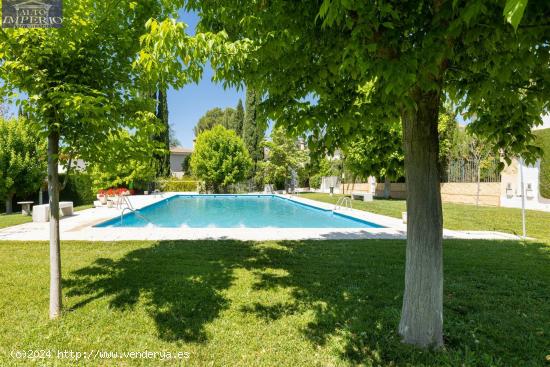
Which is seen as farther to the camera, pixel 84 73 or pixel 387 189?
pixel 387 189

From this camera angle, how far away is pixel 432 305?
3.06 m

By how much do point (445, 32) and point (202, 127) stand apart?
189 ft

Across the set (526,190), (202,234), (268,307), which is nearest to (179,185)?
(202,234)

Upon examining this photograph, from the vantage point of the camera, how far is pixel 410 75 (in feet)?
6.75

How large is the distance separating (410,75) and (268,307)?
3.31m

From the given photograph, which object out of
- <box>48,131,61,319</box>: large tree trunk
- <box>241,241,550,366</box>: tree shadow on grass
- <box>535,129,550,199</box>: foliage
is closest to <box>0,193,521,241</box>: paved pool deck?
<box>241,241,550,366</box>: tree shadow on grass

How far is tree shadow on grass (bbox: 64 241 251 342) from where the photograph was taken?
370 cm

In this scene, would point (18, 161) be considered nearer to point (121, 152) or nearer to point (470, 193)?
point (121, 152)

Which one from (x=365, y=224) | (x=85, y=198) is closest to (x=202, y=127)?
(x=85, y=198)

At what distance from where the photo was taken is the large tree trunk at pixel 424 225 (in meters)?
2.95

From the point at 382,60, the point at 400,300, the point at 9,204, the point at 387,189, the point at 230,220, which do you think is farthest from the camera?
the point at 387,189

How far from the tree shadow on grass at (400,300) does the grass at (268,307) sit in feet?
0.06

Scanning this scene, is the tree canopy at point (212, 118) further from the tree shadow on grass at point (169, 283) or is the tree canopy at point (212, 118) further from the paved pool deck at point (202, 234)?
the tree shadow on grass at point (169, 283)

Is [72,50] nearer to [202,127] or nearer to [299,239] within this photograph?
[299,239]
